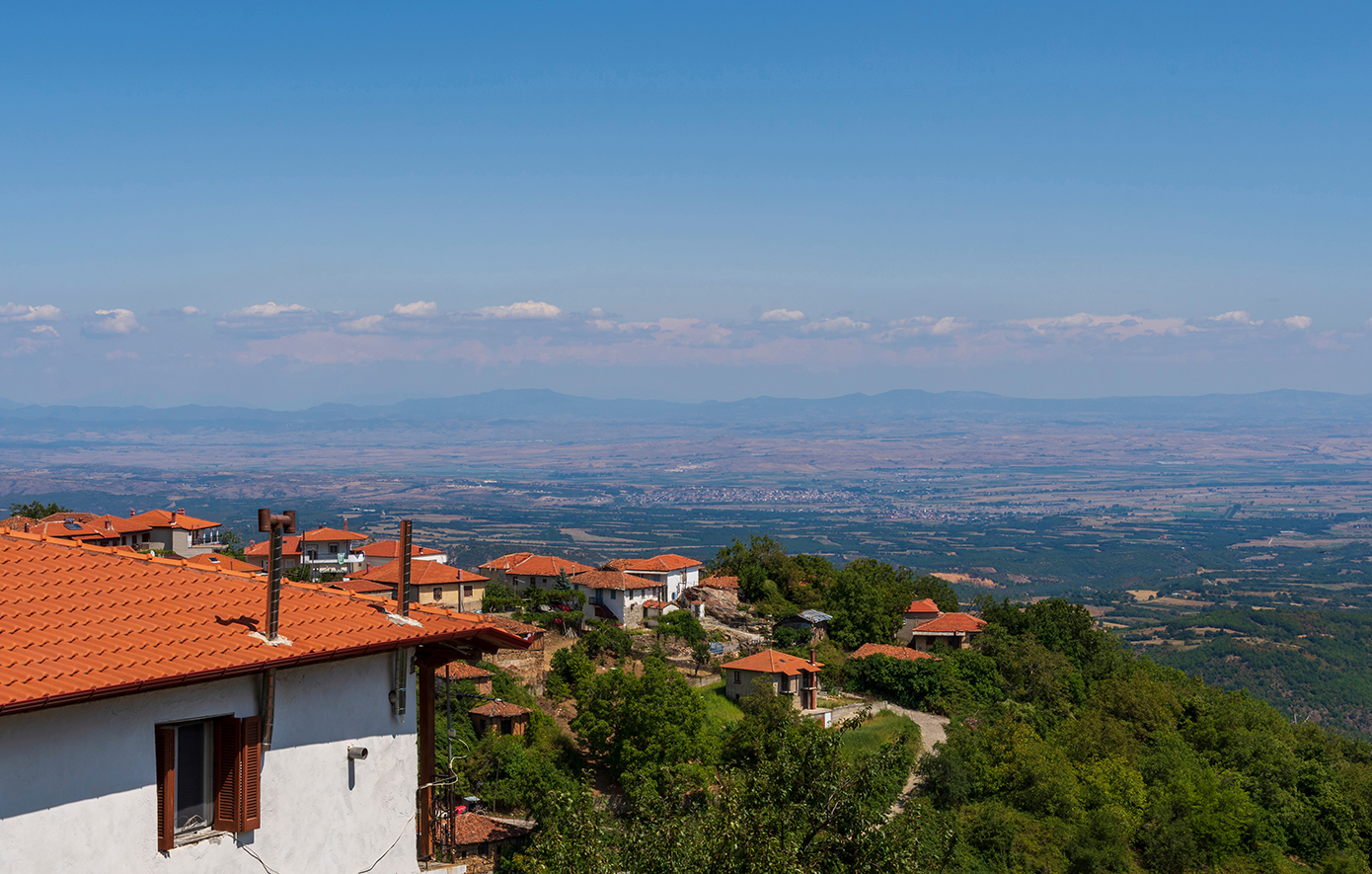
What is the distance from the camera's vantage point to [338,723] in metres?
7.60

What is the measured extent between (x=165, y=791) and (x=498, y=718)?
3171 cm

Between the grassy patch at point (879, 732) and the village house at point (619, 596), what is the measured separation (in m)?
12.9

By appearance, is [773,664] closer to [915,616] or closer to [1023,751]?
[1023,751]

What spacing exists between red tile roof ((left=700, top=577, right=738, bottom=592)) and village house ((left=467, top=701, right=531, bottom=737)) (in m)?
23.1

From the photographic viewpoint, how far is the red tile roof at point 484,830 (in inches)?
1270

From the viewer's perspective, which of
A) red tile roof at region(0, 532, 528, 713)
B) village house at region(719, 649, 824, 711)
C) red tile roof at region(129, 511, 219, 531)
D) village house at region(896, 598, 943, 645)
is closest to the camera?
red tile roof at region(0, 532, 528, 713)

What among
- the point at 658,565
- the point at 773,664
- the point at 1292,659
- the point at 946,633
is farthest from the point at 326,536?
the point at 1292,659

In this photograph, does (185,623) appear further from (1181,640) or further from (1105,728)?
(1181,640)

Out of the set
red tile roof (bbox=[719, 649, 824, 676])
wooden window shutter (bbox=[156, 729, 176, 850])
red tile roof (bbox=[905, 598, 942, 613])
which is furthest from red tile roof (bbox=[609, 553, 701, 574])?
wooden window shutter (bbox=[156, 729, 176, 850])

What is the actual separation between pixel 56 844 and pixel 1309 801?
57870 mm

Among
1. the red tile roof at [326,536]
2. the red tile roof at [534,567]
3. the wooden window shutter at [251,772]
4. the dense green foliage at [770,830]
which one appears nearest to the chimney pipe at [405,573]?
the wooden window shutter at [251,772]

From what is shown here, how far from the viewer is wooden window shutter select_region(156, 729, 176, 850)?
6.68 metres

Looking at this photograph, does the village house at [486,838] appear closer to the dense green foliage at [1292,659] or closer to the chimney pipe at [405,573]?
the chimney pipe at [405,573]

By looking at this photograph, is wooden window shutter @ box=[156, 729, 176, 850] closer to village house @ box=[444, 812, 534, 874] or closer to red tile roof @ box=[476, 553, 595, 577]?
village house @ box=[444, 812, 534, 874]
